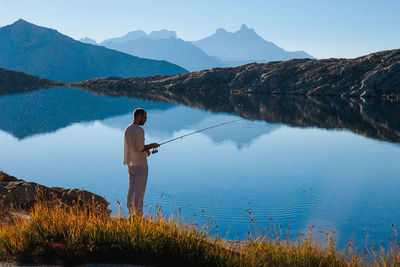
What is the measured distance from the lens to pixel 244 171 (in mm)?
19656

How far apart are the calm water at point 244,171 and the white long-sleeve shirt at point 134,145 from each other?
3622 mm

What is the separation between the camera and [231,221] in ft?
41.0

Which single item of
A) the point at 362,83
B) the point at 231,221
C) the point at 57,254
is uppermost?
the point at 362,83

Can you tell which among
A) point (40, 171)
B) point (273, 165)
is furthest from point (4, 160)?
point (273, 165)

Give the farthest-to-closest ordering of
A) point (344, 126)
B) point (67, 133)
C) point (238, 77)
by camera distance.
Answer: point (238, 77), point (344, 126), point (67, 133)

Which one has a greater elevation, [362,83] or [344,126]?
[362,83]

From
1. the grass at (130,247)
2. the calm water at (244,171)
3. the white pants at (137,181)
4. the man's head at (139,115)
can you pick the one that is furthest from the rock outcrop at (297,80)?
the grass at (130,247)

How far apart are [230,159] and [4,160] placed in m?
11.9

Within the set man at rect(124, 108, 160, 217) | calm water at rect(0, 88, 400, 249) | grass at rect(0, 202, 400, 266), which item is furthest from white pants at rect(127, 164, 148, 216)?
calm water at rect(0, 88, 400, 249)

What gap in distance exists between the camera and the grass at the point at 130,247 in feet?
21.0

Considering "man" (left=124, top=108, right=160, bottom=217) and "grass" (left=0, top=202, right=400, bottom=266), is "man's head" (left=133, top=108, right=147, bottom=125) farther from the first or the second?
"grass" (left=0, top=202, right=400, bottom=266)

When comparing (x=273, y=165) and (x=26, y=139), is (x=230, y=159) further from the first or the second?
(x=26, y=139)

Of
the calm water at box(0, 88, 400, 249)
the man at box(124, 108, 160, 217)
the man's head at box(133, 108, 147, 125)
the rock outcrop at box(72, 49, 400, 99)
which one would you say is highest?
the rock outcrop at box(72, 49, 400, 99)

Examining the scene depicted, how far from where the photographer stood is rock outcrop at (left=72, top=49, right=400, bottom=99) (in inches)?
3529
